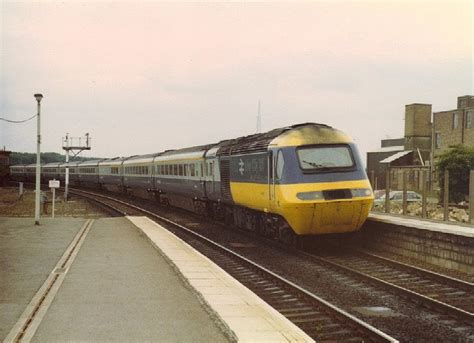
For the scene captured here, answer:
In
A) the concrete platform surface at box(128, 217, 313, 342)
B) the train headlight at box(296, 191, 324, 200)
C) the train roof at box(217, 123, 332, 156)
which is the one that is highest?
the train roof at box(217, 123, 332, 156)

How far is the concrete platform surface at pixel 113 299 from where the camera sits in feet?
24.3

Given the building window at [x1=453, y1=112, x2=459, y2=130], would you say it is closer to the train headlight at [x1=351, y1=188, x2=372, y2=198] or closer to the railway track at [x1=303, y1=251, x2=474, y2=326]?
the railway track at [x1=303, y1=251, x2=474, y2=326]

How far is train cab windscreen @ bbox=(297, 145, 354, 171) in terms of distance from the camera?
15117mm

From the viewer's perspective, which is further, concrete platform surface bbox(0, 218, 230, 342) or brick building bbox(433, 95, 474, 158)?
brick building bbox(433, 95, 474, 158)

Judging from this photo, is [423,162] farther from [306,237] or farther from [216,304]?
[216,304]

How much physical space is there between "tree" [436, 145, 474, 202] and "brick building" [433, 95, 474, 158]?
39.1 ft

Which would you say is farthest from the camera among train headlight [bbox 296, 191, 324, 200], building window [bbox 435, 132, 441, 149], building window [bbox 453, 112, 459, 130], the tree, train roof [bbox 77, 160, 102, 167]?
train roof [bbox 77, 160, 102, 167]

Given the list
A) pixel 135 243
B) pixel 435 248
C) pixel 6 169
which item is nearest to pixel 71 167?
pixel 6 169

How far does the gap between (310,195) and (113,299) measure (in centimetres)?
665

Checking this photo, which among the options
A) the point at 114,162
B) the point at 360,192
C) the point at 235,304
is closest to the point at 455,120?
the point at 114,162

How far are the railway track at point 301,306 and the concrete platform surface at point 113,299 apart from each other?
1.57m

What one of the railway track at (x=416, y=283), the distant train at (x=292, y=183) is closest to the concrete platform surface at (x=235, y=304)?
the distant train at (x=292, y=183)

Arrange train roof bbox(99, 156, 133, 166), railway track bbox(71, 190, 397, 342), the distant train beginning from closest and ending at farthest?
railway track bbox(71, 190, 397, 342), the distant train, train roof bbox(99, 156, 133, 166)

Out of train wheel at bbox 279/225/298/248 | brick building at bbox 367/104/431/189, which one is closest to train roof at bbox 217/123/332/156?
train wheel at bbox 279/225/298/248
